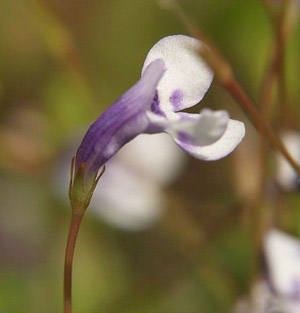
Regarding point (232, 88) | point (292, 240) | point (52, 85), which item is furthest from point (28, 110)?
point (232, 88)

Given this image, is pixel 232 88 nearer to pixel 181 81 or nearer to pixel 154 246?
pixel 181 81

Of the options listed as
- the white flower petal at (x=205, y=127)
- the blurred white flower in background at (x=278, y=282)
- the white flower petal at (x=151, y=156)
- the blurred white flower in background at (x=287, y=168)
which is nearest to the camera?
the white flower petal at (x=205, y=127)

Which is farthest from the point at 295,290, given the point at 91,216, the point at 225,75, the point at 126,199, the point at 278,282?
the point at 91,216

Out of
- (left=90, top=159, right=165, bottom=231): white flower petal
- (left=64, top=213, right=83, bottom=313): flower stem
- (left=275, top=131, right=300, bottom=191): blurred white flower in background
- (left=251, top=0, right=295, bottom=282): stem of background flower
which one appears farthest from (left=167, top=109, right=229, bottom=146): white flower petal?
(left=90, top=159, right=165, bottom=231): white flower petal

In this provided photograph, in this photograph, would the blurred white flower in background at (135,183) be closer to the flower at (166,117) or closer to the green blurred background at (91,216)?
the green blurred background at (91,216)

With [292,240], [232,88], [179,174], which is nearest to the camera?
[232,88]

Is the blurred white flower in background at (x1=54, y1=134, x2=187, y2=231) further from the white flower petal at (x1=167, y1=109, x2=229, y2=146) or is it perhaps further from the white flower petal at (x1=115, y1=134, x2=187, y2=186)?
the white flower petal at (x1=167, y1=109, x2=229, y2=146)

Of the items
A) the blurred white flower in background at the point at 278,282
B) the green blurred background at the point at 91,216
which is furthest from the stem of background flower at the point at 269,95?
the green blurred background at the point at 91,216

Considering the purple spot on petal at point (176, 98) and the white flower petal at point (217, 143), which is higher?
the purple spot on petal at point (176, 98)
